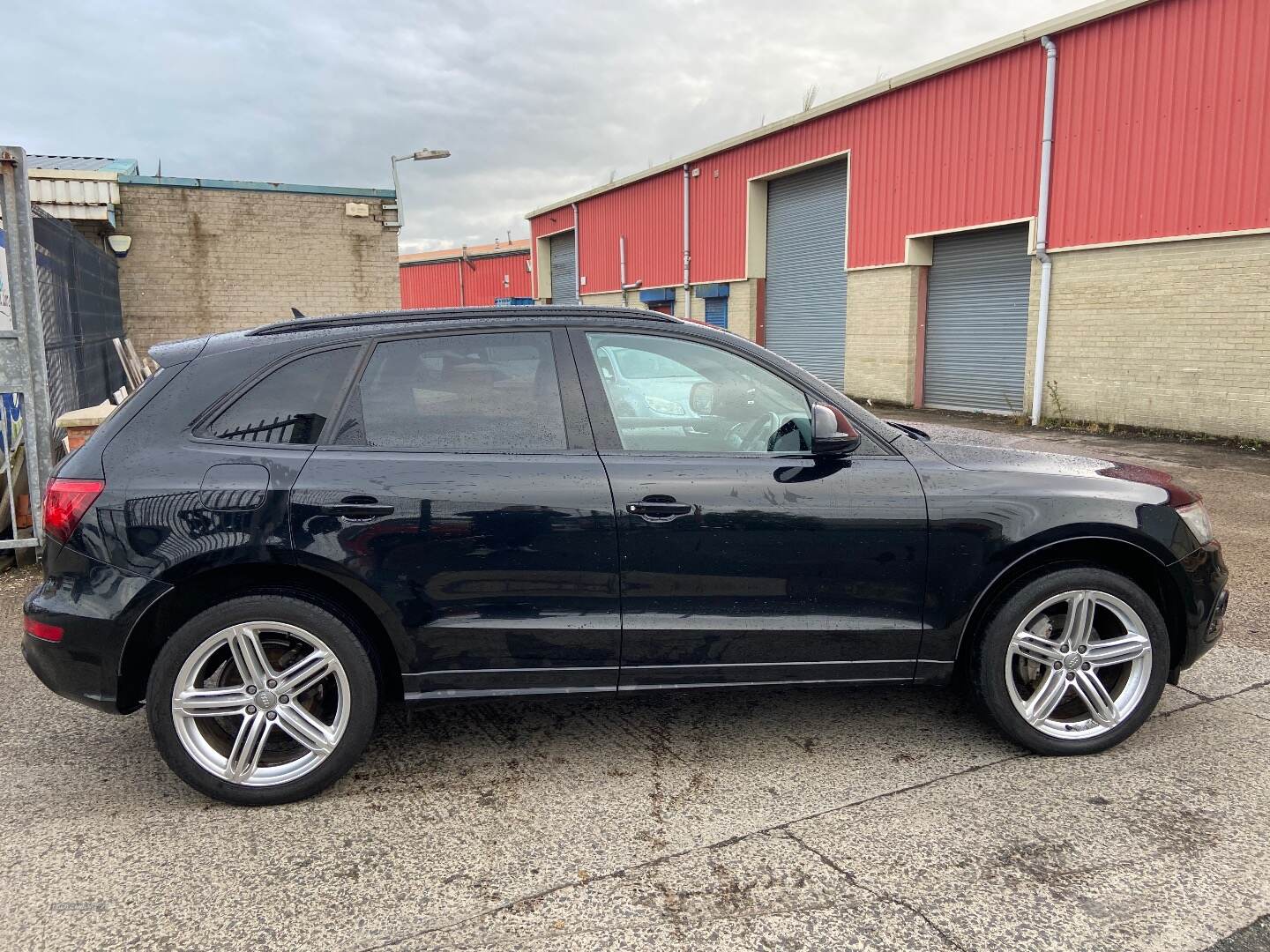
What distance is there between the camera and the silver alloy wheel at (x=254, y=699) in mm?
3070

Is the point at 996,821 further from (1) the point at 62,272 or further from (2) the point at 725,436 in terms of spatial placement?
(1) the point at 62,272

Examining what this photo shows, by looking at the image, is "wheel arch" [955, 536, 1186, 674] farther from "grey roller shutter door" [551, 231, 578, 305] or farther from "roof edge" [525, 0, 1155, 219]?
"grey roller shutter door" [551, 231, 578, 305]

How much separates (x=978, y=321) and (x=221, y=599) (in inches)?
618

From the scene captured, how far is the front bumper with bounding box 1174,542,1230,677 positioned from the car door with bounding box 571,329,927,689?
1072mm

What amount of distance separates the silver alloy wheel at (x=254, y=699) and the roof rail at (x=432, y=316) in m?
1.10

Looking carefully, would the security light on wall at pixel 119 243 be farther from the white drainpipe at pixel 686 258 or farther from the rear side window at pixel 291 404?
the rear side window at pixel 291 404

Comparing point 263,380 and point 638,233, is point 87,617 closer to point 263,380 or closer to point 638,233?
point 263,380

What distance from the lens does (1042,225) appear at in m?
14.5

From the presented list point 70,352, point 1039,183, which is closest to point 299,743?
point 70,352

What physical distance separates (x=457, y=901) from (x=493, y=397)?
165 centimetres

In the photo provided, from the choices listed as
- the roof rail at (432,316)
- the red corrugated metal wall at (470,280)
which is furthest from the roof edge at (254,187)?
the red corrugated metal wall at (470,280)

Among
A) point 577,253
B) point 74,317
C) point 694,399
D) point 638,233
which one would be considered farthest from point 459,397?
point 577,253

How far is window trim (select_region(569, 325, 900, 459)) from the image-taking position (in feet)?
10.9

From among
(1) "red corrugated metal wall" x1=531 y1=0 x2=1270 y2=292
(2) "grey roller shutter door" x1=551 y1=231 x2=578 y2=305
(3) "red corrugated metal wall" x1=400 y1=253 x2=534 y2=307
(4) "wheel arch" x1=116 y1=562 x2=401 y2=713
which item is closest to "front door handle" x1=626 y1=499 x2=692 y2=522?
(4) "wheel arch" x1=116 y1=562 x2=401 y2=713
